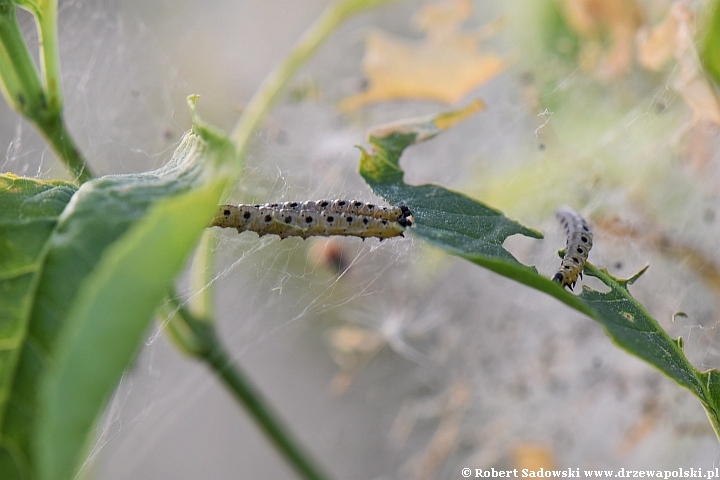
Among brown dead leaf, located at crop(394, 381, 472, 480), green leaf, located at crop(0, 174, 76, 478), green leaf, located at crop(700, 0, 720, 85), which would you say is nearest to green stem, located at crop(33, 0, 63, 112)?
green leaf, located at crop(0, 174, 76, 478)

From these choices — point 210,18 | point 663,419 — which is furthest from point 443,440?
point 210,18

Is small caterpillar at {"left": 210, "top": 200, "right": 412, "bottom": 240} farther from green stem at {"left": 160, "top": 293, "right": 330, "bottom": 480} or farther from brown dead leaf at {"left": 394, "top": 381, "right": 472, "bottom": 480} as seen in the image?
brown dead leaf at {"left": 394, "top": 381, "right": 472, "bottom": 480}

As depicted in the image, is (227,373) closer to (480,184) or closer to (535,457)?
(480,184)

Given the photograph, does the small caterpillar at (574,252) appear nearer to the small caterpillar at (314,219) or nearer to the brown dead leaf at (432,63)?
the small caterpillar at (314,219)

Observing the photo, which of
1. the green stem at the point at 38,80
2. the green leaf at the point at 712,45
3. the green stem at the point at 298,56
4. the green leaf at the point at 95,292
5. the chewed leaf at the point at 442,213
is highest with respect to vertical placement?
the green stem at the point at 38,80

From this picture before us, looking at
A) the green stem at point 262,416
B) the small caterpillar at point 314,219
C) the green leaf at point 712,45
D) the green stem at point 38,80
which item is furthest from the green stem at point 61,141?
the green leaf at point 712,45

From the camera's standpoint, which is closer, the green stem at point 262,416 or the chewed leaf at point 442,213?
the chewed leaf at point 442,213

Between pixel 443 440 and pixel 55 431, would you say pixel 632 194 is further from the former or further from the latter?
pixel 55 431
